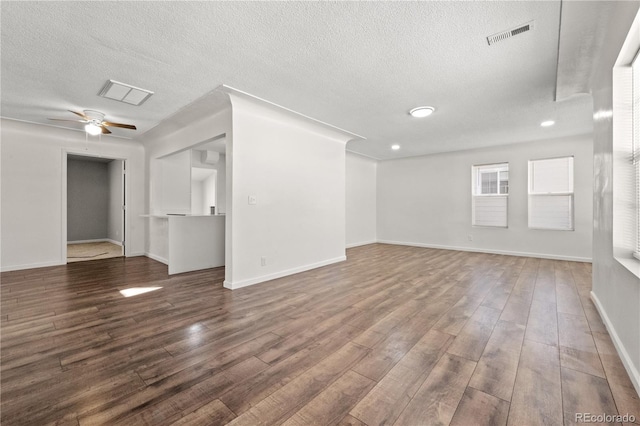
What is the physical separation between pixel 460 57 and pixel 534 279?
3.52m

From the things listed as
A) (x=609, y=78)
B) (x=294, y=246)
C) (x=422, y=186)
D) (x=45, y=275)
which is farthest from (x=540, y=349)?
(x=45, y=275)

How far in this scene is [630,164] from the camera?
6.33 ft

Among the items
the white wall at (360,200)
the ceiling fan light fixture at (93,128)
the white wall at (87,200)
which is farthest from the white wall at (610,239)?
the white wall at (87,200)

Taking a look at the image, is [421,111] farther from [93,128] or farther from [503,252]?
[93,128]

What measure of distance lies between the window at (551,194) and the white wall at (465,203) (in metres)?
0.13

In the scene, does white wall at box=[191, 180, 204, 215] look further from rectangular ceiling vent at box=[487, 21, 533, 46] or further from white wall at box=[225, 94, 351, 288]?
rectangular ceiling vent at box=[487, 21, 533, 46]

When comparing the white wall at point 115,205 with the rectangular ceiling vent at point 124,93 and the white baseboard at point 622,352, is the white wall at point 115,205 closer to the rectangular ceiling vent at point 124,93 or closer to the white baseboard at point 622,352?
the rectangular ceiling vent at point 124,93

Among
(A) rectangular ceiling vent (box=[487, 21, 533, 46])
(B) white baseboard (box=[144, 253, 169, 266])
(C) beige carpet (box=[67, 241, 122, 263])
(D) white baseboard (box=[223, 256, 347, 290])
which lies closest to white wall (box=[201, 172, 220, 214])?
(B) white baseboard (box=[144, 253, 169, 266])

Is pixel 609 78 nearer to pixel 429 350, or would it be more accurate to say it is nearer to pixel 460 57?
pixel 460 57

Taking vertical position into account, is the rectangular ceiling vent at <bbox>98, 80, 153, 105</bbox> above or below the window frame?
above

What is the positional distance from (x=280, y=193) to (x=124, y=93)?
2384 mm

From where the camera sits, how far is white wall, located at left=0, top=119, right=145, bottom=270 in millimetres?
4469

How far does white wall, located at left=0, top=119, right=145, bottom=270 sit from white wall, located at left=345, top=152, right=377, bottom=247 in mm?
5934

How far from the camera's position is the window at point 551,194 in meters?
5.48
